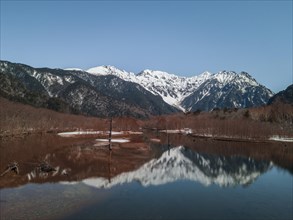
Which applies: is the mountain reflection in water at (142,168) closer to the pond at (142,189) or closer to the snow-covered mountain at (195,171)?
the snow-covered mountain at (195,171)

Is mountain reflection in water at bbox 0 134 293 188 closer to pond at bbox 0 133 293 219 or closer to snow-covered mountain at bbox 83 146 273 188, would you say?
snow-covered mountain at bbox 83 146 273 188

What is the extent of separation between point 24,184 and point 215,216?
26578 mm

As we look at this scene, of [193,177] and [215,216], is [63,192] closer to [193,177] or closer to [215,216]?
[215,216]

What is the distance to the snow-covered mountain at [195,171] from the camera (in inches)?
2344

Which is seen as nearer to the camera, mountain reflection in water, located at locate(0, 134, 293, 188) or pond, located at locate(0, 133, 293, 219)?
pond, located at locate(0, 133, 293, 219)

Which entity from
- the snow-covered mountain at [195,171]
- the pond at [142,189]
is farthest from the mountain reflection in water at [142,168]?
the pond at [142,189]

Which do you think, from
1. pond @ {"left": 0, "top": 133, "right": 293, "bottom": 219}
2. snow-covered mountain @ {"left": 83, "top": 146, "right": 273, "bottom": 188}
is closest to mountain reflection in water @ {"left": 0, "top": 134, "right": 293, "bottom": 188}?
snow-covered mountain @ {"left": 83, "top": 146, "right": 273, "bottom": 188}

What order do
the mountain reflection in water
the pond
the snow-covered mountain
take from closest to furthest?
the pond, the mountain reflection in water, the snow-covered mountain

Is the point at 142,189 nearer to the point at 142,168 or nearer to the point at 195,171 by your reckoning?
the point at 142,168

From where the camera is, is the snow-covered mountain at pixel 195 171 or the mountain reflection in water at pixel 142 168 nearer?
the mountain reflection in water at pixel 142 168

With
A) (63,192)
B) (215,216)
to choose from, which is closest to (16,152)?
(63,192)

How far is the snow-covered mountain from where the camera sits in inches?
2344

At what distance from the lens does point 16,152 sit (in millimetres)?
82688

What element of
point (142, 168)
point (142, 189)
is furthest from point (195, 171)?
point (142, 189)
